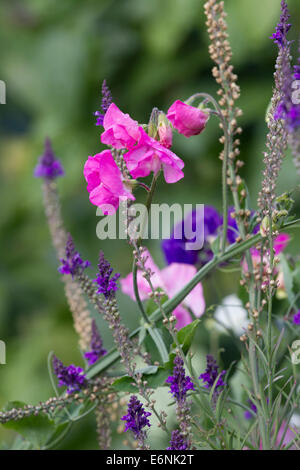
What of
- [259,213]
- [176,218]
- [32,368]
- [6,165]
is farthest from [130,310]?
[6,165]

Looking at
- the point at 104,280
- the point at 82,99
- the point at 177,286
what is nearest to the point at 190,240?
the point at 177,286

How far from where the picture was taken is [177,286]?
424mm

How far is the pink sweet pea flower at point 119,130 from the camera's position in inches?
11.5

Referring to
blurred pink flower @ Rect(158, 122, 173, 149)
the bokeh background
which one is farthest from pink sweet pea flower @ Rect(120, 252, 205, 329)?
the bokeh background

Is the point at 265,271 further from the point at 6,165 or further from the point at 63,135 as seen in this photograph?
the point at 6,165

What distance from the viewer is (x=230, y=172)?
1.05ft

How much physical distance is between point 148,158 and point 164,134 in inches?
0.8

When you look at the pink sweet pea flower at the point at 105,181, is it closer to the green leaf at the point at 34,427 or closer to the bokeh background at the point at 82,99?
the green leaf at the point at 34,427

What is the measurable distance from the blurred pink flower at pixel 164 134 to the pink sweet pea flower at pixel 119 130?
0.02m

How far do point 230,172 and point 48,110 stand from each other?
150cm

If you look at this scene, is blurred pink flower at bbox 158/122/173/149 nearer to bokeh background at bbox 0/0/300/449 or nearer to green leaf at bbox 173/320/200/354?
green leaf at bbox 173/320/200/354

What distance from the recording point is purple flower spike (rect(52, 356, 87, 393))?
0.35 m

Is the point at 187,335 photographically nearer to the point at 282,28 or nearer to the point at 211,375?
the point at 211,375
